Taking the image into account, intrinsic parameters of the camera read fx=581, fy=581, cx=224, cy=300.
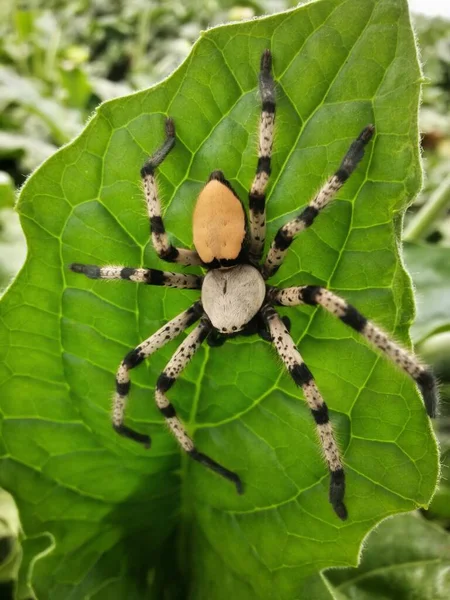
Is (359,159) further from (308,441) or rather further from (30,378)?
(30,378)

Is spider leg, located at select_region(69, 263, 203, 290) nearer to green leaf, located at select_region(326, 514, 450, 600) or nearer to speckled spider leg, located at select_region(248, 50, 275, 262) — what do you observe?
speckled spider leg, located at select_region(248, 50, 275, 262)

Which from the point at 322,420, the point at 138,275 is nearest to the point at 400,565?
the point at 322,420

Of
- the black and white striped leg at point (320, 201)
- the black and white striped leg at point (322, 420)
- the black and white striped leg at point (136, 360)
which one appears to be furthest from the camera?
the black and white striped leg at point (136, 360)

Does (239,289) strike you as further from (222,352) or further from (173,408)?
(173,408)

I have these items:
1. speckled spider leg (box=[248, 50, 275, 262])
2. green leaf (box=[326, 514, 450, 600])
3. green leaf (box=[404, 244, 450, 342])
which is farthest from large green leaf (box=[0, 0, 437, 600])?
green leaf (box=[404, 244, 450, 342])

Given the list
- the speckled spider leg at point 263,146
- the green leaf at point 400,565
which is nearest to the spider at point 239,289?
the speckled spider leg at point 263,146

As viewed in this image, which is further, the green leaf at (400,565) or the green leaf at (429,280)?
the green leaf at (429,280)

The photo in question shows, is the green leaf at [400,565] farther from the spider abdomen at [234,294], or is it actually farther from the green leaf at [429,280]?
the spider abdomen at [234,294]

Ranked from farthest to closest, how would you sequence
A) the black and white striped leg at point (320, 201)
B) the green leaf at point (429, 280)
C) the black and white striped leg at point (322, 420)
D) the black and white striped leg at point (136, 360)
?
1. the green leaf at point (429, 280)
2. the black and white striped leg at point (136, 360)
3. the black and white striped leg at point (322, 420)
4. the black and white striped leg at point (320, 201)
